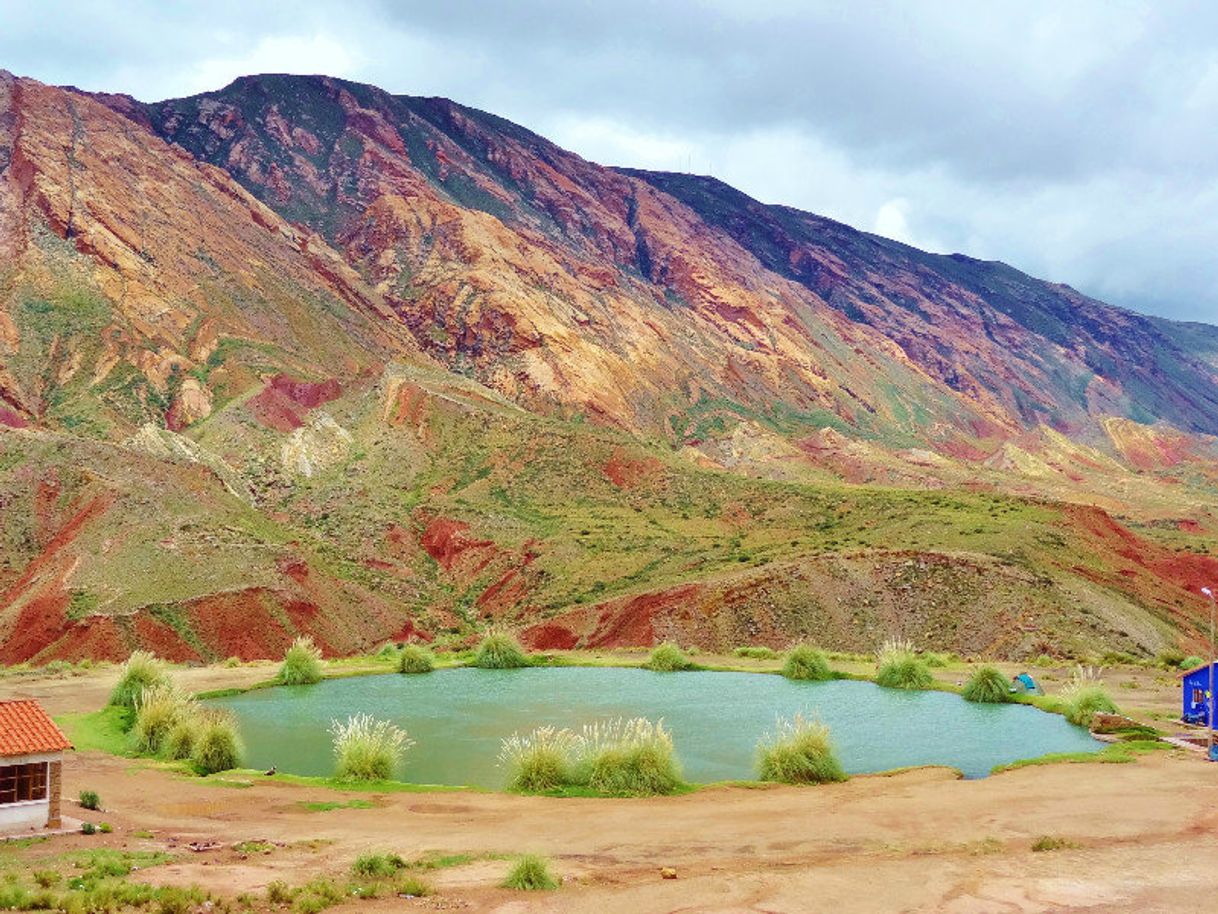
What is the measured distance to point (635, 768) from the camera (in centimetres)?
2691

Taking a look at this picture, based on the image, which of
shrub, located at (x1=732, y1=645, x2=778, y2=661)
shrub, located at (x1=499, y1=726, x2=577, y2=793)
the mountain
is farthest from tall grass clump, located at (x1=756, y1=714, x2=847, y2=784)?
the mountain

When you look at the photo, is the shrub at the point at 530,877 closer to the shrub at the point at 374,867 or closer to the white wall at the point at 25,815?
the shrub at the point at 374,867

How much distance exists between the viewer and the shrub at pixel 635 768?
2655 cm

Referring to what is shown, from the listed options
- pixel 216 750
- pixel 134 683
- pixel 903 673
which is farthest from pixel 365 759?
pixel 903 673

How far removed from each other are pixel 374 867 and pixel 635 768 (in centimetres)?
945

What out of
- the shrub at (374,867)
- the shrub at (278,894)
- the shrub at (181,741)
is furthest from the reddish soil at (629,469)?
the shrub at (278,894)

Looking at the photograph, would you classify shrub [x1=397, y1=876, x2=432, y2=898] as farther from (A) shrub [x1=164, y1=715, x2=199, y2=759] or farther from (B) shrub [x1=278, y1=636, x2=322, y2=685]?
(B) shrub [x1=278, y1=636, x2=322, y2=685]

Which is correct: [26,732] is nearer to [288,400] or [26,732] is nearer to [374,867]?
[374,867]

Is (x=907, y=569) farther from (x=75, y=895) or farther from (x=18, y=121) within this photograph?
(x=18, y=121)

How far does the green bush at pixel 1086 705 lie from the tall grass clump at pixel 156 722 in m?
26.8

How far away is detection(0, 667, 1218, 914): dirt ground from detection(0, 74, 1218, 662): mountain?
3530 centimetres

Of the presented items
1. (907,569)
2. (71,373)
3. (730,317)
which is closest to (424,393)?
(71,373)

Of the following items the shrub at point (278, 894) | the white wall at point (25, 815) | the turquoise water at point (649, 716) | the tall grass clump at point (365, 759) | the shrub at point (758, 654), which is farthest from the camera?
the shrub at point (758, 654)

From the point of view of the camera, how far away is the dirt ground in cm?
1722
